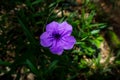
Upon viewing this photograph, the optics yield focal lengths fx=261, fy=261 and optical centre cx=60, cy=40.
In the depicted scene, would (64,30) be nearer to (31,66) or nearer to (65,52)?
(31,66)

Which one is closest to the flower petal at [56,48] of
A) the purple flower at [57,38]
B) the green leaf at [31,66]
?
the purple flower at [57,38]

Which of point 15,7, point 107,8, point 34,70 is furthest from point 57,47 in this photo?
point 107,8

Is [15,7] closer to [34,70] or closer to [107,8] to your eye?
[34,70]

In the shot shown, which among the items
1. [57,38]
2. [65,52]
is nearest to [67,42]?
[57,38]

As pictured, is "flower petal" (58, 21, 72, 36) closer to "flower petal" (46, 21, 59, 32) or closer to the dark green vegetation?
"flower petal" (46, 21, 59, 32)

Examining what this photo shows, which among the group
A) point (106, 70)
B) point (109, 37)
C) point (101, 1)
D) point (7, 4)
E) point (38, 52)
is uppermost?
point (7, 4)

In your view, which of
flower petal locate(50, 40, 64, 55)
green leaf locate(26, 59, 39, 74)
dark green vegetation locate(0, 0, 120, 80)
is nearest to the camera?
flower petal locate(50, 40, 64, 55)

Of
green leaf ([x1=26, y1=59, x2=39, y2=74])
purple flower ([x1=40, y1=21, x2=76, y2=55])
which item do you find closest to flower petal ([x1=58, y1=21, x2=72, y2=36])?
purple flower ([x1=40, y1=21, x2=76, y2=55])

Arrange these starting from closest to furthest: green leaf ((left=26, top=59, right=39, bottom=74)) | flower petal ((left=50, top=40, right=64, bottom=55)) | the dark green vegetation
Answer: flower petal ((left=50, top=40, right=64, bottom=55)) → green leaf ((left=26, top=59, right=39, bottom=74)) → the dark green vegetation
